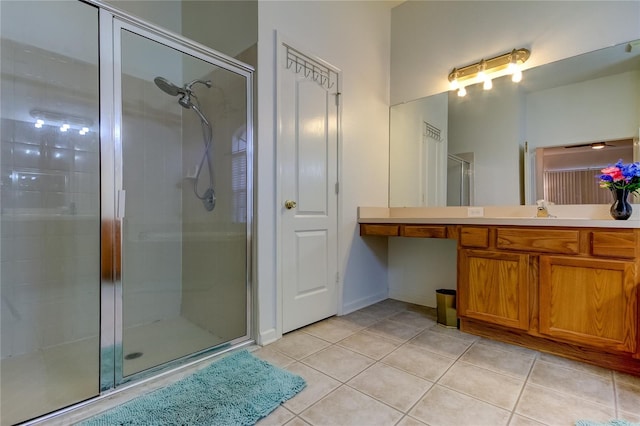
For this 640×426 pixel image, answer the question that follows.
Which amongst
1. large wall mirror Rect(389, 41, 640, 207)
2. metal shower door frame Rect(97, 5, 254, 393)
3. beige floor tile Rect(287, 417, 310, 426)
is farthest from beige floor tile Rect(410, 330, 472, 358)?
metal shower door frame Rect(97, 5, 254, 393)

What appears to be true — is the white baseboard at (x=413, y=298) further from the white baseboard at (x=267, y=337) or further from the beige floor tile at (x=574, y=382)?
the white baseboard at (x=267, y=337)

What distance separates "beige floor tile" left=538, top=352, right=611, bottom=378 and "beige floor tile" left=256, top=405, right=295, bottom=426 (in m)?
1.55

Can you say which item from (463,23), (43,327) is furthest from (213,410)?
(463,23)

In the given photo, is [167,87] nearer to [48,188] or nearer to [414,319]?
[48,188]

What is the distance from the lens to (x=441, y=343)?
Answer: 1978 mm

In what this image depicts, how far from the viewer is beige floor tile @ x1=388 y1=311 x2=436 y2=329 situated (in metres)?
2.33

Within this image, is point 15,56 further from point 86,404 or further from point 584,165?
point 584,165

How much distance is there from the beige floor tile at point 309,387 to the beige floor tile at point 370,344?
0.37 metres

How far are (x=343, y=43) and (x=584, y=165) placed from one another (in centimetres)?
204

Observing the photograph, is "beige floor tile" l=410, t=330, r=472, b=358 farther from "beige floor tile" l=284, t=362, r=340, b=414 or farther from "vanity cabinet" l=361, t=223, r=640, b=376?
"beige floor tile" l=284, t=362, r=340, b=414

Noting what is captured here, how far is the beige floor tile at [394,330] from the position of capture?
208 cm

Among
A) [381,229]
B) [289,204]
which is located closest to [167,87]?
[289,204]

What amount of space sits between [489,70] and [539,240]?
1.47 meters

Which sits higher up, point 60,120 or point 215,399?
point 60,120
